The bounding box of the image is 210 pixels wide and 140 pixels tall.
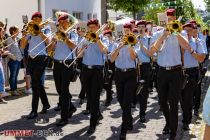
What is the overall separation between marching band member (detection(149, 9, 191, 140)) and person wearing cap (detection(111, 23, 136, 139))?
1.50 ft

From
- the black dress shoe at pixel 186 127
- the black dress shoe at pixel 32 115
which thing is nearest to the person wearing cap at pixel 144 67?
the black dress shoe at pixel 186 127

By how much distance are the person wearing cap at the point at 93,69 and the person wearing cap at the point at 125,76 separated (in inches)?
16.6

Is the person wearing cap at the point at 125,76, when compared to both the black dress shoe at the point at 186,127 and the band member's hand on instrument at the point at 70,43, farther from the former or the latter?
the black dress shoe at the point at 186,127

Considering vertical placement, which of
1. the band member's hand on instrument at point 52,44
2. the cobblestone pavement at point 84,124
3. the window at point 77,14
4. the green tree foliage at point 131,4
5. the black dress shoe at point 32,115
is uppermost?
the green tree foliage at point 131,4

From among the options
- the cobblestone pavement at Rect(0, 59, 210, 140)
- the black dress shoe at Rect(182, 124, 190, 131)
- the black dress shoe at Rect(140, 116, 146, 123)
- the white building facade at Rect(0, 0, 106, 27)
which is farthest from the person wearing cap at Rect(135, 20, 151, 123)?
the white building facade at Rect(0, 0, 106, 27)

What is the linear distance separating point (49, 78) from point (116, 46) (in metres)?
8.30

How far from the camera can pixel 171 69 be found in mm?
7164

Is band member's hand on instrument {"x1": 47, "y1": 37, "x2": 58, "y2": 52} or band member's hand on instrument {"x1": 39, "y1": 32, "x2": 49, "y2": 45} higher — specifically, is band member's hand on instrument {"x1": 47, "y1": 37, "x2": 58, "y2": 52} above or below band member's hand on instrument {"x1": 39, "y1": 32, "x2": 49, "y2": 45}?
below

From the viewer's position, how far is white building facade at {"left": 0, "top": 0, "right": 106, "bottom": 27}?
1786cm

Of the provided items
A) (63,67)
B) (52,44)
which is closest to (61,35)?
(52,44)

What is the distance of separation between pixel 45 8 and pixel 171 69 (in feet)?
47.5

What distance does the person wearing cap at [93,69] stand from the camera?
25.6 feet

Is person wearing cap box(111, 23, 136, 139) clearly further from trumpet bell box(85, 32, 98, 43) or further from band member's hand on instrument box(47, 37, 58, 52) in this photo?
band member's hand on instrument box(47, 37, 58, 52)

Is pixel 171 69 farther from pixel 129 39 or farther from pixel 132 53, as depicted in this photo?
pixel 129 39
